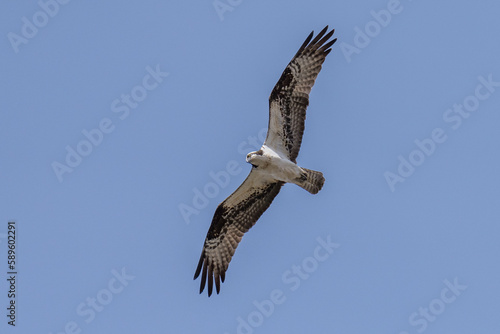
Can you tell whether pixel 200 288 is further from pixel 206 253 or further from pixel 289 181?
pixel 289 181

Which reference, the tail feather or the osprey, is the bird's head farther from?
the tail feather

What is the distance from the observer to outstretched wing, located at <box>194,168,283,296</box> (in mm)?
18500

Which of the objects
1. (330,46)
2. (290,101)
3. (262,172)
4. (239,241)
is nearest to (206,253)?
(239,241)

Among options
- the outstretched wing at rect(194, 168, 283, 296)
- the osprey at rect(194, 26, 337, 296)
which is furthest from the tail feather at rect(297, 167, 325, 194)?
the outstretched wing at rect(194, 168, 283, 296)

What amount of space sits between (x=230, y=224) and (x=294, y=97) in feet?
9.19

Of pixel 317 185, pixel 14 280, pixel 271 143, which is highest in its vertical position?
pixel 14 280

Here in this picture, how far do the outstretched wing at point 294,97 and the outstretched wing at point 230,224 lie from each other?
3.00 feet

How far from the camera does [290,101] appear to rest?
17.7 metres

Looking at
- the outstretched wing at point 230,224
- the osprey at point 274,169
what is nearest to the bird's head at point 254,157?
the osprey at point 274,169

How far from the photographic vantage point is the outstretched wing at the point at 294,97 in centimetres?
1769

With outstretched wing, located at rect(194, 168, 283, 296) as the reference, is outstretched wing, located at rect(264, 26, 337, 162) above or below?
above

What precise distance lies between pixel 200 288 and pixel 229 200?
5.64 feet

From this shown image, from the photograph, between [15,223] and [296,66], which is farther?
[15,223]

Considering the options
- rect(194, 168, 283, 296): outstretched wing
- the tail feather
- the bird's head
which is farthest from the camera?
rect(194, 168, 283, 296): outstretched wing
